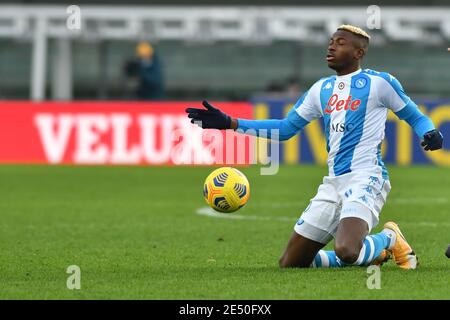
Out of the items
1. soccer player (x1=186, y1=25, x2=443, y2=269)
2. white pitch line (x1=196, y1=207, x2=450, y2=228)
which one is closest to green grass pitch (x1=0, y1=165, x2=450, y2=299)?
white pitch line (x1=196, y1=207, x2=450, y2=228)

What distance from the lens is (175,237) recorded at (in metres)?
12.1

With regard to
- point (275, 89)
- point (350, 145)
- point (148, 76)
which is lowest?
point (350, 145)

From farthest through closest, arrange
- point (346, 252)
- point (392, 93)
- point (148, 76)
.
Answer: point (148, 76)
point (392, 93)
point (346, 252)

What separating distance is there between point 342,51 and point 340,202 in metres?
1.20

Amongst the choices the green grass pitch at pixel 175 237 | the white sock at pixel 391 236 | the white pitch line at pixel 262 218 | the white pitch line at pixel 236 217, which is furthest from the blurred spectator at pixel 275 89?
the white sock at pixel 391 236

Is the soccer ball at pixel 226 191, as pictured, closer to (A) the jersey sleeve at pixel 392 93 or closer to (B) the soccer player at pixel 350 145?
(B) the soccer player at pixel 350 145

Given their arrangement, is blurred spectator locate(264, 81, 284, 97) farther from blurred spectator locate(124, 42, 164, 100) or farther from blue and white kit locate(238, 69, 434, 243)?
blue and white kit locate(238, 69, 434, 243)

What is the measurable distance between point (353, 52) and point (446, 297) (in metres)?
2.48

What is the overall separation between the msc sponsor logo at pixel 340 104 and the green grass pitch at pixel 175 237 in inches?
50.3

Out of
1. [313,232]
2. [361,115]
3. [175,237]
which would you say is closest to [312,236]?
[313,232]

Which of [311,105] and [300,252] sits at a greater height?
[311,105]

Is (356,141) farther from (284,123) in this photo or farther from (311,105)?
(284,123)

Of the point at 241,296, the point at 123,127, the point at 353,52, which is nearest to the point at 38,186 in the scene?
the point at 123,127
